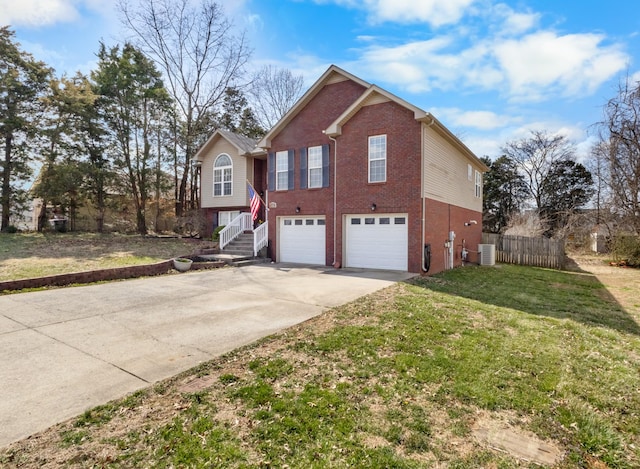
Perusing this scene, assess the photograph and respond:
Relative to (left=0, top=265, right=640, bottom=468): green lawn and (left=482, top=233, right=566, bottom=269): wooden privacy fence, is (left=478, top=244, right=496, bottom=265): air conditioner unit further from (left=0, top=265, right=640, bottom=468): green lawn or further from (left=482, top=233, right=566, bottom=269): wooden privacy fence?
(left=0, top=265, right=640, bottom=468): green lawn

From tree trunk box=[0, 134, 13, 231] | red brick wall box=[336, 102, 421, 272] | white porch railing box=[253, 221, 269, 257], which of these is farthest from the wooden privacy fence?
tree trunk box=[0, 134, 13, 231]

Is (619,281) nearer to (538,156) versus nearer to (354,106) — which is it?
(354,106)

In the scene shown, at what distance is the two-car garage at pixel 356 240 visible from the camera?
12203 millimetres

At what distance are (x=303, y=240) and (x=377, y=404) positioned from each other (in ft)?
37.8

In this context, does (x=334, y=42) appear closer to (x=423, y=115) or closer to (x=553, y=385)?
(x=423, y=115)

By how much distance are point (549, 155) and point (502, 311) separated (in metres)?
33.6

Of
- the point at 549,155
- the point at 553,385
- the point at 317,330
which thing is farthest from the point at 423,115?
the point at 549,155

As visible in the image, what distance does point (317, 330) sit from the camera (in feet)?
17.9

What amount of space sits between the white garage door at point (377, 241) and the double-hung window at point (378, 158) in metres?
1.47

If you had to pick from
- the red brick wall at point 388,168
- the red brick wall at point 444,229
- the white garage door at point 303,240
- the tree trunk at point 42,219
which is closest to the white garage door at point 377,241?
the red brick wall at point 388,168

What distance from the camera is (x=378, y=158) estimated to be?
12484 millimetres

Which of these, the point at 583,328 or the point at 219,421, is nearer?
the point at 219,421

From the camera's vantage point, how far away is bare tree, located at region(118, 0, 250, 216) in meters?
23.8

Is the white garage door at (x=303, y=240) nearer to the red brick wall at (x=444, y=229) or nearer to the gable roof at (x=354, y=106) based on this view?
the gable roof at (x=354, y=106)
